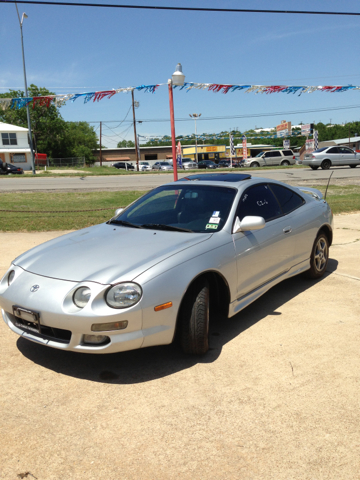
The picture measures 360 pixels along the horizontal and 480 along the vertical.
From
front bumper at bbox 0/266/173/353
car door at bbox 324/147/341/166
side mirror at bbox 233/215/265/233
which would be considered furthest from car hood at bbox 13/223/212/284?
car door at bbox 324/147/341/166

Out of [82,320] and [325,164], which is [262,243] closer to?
[82,320]

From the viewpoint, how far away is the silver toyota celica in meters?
3.05

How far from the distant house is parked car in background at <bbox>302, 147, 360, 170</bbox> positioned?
111 feet

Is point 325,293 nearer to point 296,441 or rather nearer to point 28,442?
point 296,441

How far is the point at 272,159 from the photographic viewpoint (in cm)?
3994

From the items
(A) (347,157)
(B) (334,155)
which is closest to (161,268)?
(B) (334,155)

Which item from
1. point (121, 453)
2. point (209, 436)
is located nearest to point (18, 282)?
point (121, 453)

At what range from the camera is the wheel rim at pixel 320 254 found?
17.7 feet

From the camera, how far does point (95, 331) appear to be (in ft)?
9.86

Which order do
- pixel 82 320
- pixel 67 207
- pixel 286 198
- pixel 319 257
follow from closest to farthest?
pixel 82 320 < pixel 286 198 < pixel 319 257 < pixel 67 207

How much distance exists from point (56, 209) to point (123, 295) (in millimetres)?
9543

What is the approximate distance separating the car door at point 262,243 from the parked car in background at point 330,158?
2460 centimetres

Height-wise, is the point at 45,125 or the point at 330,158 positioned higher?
the point at 45,125

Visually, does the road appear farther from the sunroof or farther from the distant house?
the distant house
